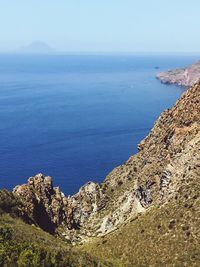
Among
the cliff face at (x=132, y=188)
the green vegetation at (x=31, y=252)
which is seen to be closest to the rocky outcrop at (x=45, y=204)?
the cliff face at (x=132, y=188)

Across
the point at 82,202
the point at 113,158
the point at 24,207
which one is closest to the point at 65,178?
the point at 113,158

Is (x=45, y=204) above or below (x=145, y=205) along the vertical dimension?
below

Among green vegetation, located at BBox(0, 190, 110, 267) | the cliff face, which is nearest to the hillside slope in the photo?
the cliff face

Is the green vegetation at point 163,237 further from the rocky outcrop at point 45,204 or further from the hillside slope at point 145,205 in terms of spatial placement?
the rocky outcrop at point 45,204

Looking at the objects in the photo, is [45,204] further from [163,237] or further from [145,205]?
[163,237]

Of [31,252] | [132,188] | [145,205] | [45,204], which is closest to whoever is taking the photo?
[31,252]

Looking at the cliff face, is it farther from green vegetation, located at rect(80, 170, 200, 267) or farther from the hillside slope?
green vegetation, located at rect(80, 170, 200, 267)

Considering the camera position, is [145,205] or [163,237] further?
[145,205]

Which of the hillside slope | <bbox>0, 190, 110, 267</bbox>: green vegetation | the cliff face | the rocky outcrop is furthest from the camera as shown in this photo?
the rocky outcrop

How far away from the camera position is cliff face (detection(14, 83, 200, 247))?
78.1 m

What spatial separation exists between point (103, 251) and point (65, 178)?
10748 centimetres

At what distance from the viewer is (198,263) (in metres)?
56.1

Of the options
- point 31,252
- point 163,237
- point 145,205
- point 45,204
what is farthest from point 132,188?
point 31,252

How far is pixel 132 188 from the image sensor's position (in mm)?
87750
